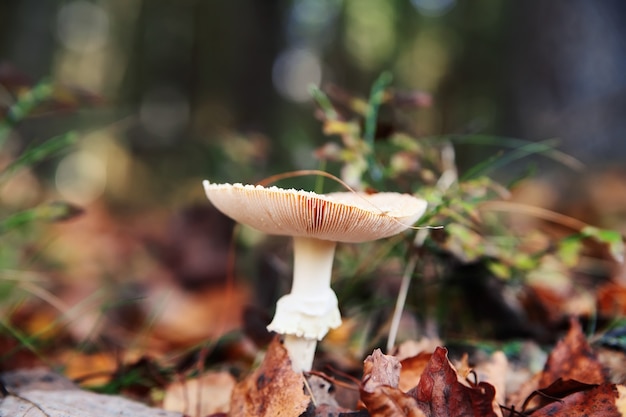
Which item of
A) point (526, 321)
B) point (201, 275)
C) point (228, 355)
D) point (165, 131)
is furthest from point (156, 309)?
point (165, 131)

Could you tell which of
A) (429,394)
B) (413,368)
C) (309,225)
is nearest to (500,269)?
(413,368)

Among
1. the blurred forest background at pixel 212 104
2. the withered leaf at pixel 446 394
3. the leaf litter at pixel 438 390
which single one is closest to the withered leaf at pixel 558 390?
the leaf litter at pixel 438 390

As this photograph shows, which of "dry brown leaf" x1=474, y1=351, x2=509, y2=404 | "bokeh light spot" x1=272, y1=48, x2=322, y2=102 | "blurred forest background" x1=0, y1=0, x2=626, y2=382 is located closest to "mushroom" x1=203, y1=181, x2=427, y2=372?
"dry brown leaf" x1=474, y1=351, x2=509, y2=404

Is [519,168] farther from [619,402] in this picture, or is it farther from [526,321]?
[619,402]

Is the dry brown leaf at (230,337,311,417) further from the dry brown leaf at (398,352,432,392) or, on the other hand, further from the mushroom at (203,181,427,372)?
the dry brown leaf at (398,352,432,392)

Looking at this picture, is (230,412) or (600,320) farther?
(600,320)

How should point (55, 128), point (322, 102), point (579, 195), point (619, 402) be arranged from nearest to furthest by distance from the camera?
point (619, 402), point (322, 102), point (579, 195), point (55, 128)

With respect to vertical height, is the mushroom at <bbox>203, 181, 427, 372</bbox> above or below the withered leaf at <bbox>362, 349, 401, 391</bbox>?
above
